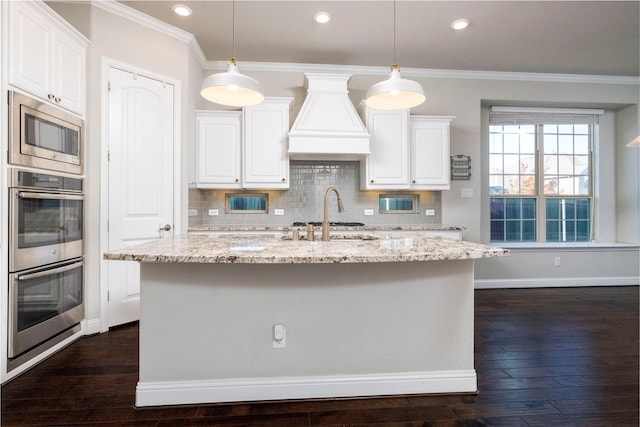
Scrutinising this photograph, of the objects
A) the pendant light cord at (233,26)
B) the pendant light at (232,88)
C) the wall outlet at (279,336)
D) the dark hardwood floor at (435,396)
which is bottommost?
the dark hardwood floor at (435,396)

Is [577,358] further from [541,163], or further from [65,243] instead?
[65,243]

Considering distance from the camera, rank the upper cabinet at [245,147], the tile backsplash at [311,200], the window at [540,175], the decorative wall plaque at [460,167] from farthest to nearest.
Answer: the window at [540,175] < the decorative wall plaque at [460,167] < the tile backsplash at [311,200] < the upper cabinet at [245,147]

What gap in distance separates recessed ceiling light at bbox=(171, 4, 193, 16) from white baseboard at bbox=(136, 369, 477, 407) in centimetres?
297

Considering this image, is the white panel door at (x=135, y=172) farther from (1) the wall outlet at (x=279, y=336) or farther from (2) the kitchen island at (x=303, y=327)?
(1) the wall outlet at (x=279, y=336)

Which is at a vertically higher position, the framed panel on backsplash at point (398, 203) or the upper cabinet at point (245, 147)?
the upper cabinet at point (245, 147)

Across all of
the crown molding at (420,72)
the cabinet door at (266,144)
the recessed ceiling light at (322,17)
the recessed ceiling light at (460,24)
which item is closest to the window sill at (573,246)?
the crown molding at (420,72)

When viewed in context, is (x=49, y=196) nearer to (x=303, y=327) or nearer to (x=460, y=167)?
(x=303, y=327)

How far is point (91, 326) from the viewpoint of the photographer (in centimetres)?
268

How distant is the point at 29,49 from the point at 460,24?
3.52 m

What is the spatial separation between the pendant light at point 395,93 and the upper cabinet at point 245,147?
1.66 meters

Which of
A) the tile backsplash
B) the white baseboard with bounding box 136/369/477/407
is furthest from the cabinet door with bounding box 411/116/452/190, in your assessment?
the white baseboard with bounding box 136/369/477/407

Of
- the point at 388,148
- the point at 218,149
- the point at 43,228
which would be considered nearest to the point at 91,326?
the point at 43,228

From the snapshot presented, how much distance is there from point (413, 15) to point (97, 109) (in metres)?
2.93

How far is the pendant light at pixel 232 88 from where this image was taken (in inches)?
72.3
